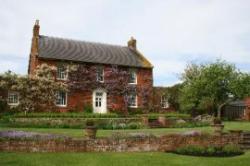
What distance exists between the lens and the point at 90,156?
18.8 meters

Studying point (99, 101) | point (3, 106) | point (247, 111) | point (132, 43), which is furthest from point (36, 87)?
point (247, 111)

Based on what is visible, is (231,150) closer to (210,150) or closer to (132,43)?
(210,150)

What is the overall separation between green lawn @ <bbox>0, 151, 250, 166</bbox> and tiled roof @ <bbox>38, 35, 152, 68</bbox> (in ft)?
88.6

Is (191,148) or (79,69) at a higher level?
(79,69)

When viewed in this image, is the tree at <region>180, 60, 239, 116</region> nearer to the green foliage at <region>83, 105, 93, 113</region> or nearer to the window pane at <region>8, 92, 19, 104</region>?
the green foliage at <region>83, 105, 93, 113</region>

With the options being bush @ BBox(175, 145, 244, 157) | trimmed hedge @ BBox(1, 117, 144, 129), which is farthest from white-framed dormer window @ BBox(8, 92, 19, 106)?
bush @ BBox(175, 145, 244, 157)

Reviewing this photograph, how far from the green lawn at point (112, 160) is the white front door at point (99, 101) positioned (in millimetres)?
27546

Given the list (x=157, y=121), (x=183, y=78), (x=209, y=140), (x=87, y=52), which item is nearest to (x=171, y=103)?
(x=183, y=78)

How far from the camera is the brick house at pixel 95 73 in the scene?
4572cm

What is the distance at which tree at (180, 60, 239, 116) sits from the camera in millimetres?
50094

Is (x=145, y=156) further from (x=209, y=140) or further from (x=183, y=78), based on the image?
(x=183, y=78)

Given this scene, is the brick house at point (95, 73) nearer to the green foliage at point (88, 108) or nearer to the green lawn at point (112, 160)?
the green foliage at point (88, 108)

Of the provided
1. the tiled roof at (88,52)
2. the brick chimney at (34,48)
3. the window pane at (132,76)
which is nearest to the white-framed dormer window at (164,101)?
the tiled roof at (88,52)

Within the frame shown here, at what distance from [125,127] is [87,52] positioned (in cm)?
1720
